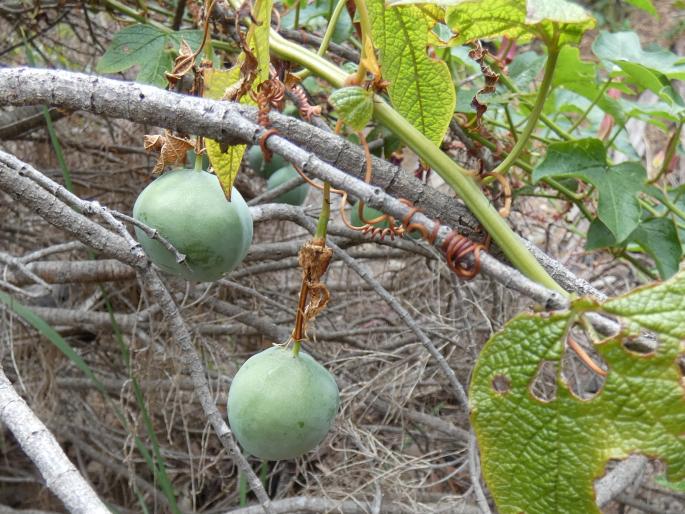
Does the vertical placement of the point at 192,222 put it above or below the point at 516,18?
below

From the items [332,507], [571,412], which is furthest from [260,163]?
[571,412]

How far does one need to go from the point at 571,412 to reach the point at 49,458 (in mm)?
329

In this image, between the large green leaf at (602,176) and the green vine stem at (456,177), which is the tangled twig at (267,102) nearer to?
the green vine stem at (456,177)

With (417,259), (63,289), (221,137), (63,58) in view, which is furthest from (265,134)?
(63,58)

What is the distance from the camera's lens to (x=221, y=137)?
51 centimetres

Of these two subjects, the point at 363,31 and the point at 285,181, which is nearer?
the point at 363,31

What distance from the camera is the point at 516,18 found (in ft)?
1.58

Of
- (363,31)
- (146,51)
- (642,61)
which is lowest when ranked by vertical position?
(146,51)

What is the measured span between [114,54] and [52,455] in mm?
822

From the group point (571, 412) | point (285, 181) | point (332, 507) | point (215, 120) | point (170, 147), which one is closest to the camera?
point (571, 412)

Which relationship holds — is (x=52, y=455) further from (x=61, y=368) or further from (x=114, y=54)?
(x=61, y=368)

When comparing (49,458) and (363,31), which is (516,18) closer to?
(363,31)

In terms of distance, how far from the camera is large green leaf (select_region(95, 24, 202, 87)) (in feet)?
3.59

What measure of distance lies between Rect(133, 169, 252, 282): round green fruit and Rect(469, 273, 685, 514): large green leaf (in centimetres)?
30
